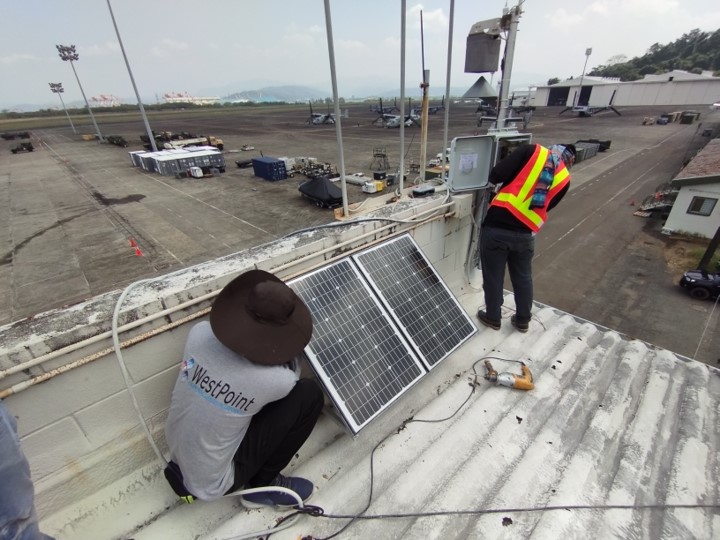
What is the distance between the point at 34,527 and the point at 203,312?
1.25 m

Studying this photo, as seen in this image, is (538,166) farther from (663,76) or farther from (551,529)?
(663,76)

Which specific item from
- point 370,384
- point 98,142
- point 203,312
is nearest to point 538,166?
point 370,384

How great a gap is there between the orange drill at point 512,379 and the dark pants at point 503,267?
0.87 meters

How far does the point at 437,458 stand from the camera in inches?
95.4

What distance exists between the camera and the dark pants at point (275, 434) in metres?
1.97

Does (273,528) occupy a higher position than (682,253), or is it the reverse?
(273,528)

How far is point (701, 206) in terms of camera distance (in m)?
13.9

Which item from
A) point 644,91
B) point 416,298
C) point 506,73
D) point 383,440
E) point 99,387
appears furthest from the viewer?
point 644,91

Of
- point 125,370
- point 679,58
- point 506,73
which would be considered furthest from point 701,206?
point 679,58

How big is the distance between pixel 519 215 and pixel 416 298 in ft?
4.78

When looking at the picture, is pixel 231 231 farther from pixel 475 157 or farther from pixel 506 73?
pixel 475 157

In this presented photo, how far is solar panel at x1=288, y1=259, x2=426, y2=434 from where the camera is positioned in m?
2.35

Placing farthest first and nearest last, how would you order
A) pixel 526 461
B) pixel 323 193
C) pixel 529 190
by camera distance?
1. pixel 323 193
2. pixel 529 190
3. pixel 526 461

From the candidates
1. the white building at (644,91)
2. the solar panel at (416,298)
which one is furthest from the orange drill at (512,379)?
the white building at (644,91)
